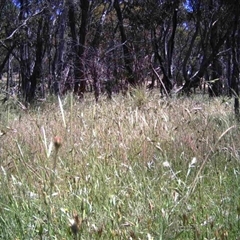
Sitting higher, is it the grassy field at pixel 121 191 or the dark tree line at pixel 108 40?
the dark tree line at pixel 108 40

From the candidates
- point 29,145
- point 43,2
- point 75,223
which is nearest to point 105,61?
point 43,2

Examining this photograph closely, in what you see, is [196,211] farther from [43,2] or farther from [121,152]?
[43,2]

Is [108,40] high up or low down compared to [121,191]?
up

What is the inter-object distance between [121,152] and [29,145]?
872 mm

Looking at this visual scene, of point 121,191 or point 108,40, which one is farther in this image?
point 108,40

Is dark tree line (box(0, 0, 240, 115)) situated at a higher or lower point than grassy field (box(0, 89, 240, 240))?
higher

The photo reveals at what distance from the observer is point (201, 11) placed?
50.4 feet

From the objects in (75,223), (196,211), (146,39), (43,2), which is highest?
(43,2)

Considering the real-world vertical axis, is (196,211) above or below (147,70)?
below

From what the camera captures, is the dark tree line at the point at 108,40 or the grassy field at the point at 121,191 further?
the dark tree line at the point at 108,40

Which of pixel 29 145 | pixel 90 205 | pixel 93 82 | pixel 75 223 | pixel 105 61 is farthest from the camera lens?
pixel 105 61

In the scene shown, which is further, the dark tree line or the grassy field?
the dark tree line

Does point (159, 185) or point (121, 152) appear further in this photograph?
point (121, 152)

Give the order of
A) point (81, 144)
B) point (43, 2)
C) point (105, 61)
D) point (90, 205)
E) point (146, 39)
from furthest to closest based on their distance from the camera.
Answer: point (146, 39)
point (43, 2)
point (105, 61)
point (81, 144)
point (90, 205)
